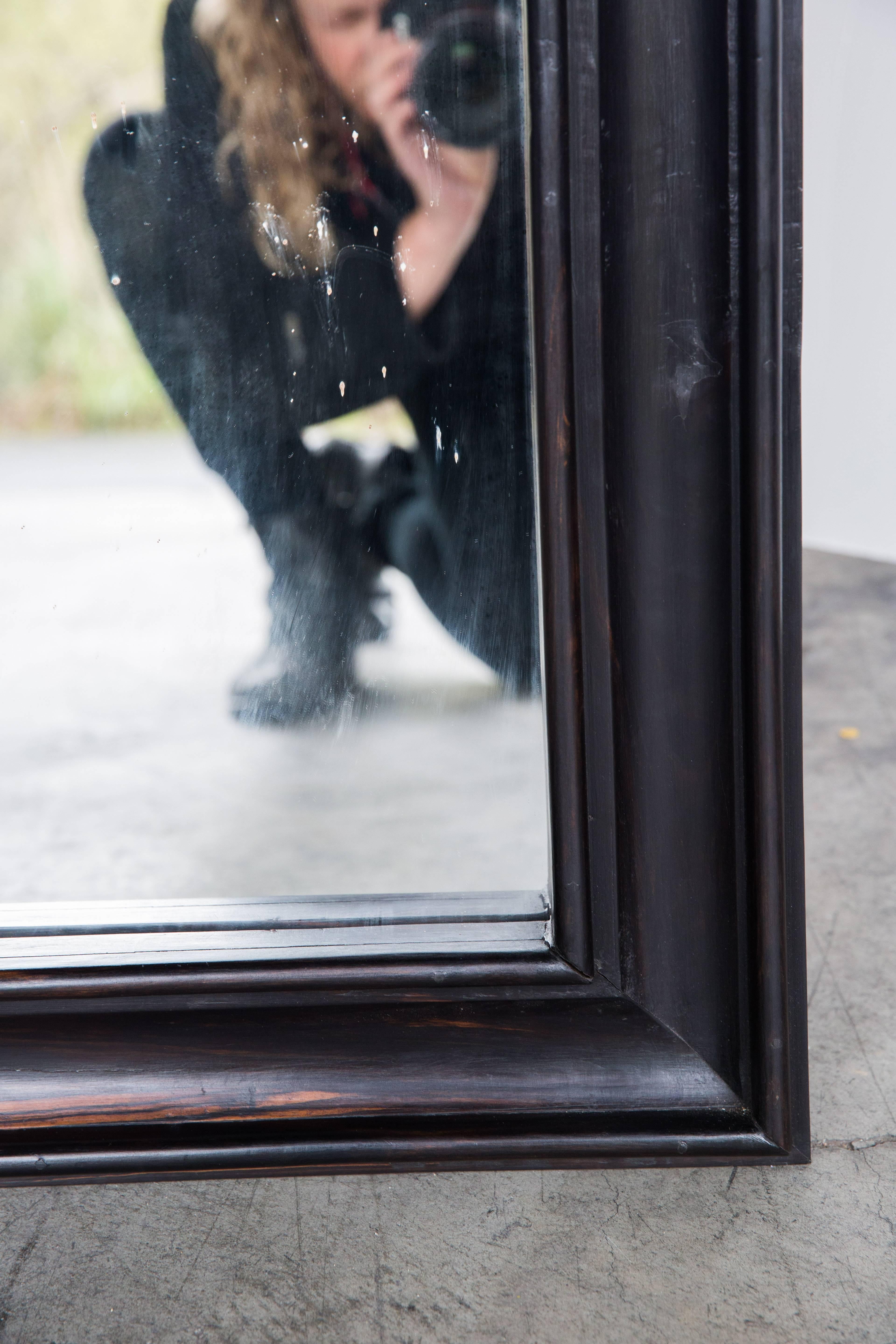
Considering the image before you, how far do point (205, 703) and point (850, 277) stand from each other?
2042mm

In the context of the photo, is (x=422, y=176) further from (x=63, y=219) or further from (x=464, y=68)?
(x=63, y=219)

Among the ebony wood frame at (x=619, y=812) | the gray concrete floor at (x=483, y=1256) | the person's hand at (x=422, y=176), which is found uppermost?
the person's hand at (x=422, y=176)

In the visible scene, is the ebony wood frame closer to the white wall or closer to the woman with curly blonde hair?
the woman with curly blonde hair

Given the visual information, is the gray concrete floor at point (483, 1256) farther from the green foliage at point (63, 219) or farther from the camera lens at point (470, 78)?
the camera lens at point (470, 78)

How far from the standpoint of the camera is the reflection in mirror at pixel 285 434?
564mm

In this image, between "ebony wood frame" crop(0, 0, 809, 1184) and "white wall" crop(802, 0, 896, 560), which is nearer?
"ebony wood frame" crop(0, 0, 809, 1184)

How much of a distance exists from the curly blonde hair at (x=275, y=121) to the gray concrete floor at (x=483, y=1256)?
564mm

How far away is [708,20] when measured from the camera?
19.7 inches

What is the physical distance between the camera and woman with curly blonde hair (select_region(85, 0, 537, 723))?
0.56 meters

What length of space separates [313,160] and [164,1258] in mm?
620

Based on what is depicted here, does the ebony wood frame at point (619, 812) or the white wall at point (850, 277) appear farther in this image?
the white wall at point (850, 277)

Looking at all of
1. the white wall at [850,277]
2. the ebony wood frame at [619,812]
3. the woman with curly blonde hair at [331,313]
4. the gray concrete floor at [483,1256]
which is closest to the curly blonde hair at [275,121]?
the woman with curly blonde hair at [331,313]

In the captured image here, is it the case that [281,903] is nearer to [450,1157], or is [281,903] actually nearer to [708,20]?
[450,1157]

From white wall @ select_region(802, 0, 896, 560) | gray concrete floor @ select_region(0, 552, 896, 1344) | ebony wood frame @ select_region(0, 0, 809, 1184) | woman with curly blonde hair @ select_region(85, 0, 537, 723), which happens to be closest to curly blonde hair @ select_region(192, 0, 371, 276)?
woman with curly blonde hair @ select_region(85, 0, 537, 723)
